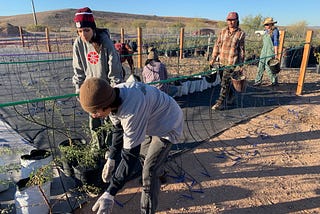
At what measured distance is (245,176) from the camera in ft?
10.1

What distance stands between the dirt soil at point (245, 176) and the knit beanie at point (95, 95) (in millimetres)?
1469

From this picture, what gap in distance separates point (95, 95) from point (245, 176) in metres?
2.33

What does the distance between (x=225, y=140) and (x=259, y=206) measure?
146 cm

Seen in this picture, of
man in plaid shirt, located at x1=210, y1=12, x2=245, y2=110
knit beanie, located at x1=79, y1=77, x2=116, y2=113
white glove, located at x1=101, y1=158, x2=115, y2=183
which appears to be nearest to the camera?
knit beanie, located at x1=79, y1=77, x2=116, y2=113

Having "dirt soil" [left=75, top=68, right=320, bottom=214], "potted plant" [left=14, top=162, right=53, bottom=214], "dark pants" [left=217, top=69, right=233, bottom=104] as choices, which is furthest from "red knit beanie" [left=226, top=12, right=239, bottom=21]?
"potted plant" [left=14, top=162, right=53, bottom=214]

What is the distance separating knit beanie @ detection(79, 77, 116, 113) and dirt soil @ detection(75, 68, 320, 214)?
1.47 m

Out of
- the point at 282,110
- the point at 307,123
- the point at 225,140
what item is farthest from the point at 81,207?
the point at 282,110

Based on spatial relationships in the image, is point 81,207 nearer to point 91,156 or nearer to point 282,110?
point 91,156

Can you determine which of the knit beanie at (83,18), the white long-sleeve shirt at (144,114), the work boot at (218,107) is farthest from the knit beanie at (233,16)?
the white long-sleeve shirt at (144,114)

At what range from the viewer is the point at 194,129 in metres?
4.36

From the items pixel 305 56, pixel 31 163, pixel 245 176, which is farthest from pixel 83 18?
pixel 305 56

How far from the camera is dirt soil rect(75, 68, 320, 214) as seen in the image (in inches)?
103

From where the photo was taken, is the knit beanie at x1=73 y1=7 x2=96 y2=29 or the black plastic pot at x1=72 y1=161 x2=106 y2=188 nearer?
the knit beanie at x1=73 y1=7 x2=96 y2=29

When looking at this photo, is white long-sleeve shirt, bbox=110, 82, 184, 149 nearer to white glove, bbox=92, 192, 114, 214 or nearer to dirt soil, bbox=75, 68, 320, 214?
white glove, bbox=92, 192, 114, 214
